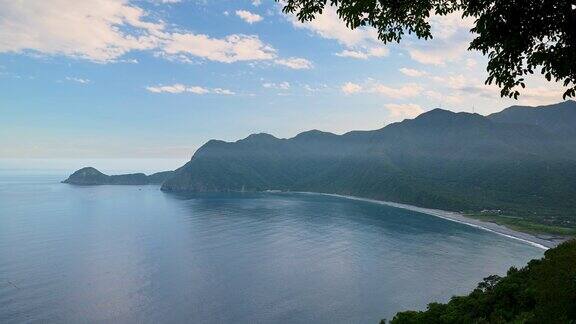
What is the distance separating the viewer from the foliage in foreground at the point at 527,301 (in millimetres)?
27953

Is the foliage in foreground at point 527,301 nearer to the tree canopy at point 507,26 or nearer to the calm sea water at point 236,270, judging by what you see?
the tree canopy at point 507,26

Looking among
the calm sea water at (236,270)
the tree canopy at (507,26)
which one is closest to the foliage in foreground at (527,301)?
the tree canopy at (507,26)

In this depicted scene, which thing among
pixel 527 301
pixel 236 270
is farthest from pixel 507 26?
pixel 236 270

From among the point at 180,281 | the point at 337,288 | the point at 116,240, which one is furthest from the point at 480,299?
the point at 116,240

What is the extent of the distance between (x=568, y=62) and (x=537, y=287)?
30.9m

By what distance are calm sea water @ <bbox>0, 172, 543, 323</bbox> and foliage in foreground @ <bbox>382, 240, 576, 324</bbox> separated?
116 ft

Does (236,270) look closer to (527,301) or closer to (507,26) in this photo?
(527,301)

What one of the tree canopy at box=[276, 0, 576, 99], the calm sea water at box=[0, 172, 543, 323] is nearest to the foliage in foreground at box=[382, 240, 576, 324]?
the tree canopy at box=[276, 0, 576, 99]

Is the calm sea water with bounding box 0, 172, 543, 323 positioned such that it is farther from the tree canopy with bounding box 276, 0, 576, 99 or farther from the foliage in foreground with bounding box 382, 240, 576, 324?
the tree canopy with bounding box 276, 0, 576, 99

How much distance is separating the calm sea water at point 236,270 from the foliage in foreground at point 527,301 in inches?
1388

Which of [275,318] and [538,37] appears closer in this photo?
[538,37]

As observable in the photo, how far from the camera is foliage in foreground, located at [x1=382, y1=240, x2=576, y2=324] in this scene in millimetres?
27953

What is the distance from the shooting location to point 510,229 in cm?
17988

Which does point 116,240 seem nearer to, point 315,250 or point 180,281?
point 180,281
